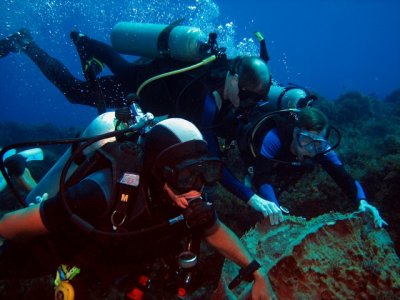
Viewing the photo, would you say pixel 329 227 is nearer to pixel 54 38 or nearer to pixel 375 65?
pixel 54 38

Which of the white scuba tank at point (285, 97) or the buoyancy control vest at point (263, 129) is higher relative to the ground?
the white scuba tank at point (285, 97)

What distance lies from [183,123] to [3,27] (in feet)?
146

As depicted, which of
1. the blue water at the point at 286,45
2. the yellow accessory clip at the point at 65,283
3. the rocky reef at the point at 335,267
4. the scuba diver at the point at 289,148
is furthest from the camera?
the blue water at the point at 286,45

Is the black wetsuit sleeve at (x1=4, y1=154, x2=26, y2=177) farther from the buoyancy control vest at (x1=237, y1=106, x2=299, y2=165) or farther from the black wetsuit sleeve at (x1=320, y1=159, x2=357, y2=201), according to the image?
the black wetsuit sleeve at (x1=320, y1=159, x2=357, y2=201)

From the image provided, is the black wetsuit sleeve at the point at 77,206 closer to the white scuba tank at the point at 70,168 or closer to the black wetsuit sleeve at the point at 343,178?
the white scuba tank at the point at 70,168

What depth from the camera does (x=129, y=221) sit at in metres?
2.21

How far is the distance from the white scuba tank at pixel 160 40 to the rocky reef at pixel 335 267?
2995 millimetres

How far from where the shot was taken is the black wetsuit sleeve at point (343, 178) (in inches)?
174

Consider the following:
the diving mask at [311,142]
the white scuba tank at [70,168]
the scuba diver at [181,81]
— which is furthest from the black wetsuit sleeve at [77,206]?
the diving mask at [311,142]

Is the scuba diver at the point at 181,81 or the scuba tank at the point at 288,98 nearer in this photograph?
the scuba diver at the point at 181,81

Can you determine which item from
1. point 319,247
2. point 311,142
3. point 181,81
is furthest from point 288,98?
point 319,247

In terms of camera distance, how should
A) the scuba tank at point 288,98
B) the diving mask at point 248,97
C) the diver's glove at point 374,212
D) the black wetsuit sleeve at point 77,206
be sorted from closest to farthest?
the black wetsuit sleeve at point 77,206, the diver's glove at point 374,212, the diving mask at point 248,97, the scuba tank at point 288,98

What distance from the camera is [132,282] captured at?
97.0 inches

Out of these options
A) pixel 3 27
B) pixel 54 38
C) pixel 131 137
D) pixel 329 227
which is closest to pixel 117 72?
pixel 131 137
